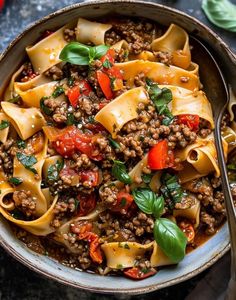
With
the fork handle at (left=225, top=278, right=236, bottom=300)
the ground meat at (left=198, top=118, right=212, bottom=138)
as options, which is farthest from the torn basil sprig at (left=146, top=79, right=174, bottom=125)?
the fork handle at (left=225, top=278, right=236, bottom=300)

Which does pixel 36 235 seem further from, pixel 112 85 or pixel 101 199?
pixel 112 85

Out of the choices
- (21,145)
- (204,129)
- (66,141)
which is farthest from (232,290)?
(21,145)

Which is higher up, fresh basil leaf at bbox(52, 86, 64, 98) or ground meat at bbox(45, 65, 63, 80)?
ground meat at bbox(45, 65, 63, 80)

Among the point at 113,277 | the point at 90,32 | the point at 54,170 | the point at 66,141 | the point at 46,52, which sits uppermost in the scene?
the point at 90,32

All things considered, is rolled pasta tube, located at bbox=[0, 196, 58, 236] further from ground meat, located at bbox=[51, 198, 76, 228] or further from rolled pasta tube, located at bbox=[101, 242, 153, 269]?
rolled pasta tube, located at bbox=[101, 242, 153, 269]

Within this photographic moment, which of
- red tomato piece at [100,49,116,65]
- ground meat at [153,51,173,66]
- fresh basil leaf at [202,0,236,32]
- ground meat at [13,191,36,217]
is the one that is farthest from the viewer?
fresh basil leaf at [202,0,236,32]

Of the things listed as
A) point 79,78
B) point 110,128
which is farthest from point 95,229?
point 79,78

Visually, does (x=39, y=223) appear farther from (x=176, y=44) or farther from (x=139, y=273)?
(x=176, y=44)
